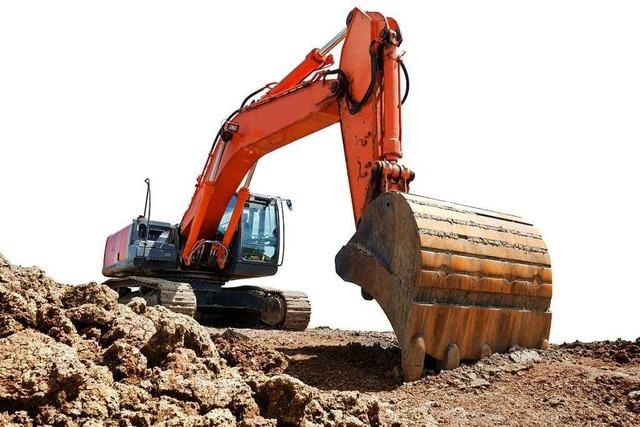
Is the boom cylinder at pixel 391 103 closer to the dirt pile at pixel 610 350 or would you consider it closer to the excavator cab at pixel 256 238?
the dirt pile at pixel 610 350

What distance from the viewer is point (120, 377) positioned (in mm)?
3578

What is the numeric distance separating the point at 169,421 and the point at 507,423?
87.4 inches

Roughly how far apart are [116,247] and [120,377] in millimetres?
7764

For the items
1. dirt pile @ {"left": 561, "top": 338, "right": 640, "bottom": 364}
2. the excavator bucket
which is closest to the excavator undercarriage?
the excavator bucket

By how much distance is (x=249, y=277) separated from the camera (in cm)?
1028

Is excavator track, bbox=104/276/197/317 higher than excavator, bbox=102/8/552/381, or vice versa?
excavator, bbox=102/8/552/381

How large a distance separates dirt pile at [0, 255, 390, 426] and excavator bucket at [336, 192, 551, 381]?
1.45 metres

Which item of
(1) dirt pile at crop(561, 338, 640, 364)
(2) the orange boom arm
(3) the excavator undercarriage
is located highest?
(2) the orange boom arm

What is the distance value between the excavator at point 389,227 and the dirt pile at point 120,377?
1.59m

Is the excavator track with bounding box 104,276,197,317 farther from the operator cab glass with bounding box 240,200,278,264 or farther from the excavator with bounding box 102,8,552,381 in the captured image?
the operator cab glass with bounding box 240,200,278,264

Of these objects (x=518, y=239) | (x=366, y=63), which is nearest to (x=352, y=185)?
(x=366, y=63)

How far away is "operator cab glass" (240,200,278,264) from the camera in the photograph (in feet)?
32.6

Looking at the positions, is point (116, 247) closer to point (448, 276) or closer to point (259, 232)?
point (259, 232)

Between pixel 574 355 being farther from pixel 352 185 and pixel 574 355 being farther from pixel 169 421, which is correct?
pixel 169 421
